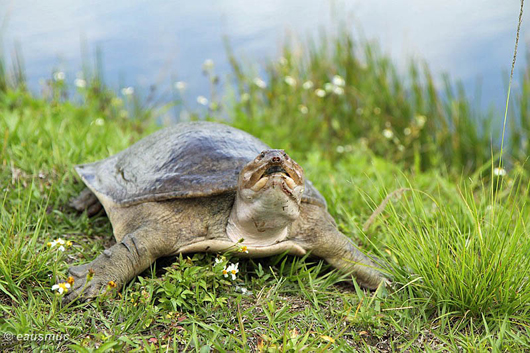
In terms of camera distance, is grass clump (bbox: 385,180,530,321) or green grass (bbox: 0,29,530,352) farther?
grass clump (bbox: 385,180,530,321)

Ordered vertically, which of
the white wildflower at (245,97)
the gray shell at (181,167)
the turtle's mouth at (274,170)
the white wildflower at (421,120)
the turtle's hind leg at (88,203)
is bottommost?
the white wildflower at (421,120)

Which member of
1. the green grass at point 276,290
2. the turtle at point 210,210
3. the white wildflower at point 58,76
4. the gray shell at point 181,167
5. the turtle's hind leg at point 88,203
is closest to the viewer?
the green grass at point 276,290

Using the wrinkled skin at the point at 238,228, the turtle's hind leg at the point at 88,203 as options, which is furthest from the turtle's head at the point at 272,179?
the turtle's hind leg at the point at 88,203

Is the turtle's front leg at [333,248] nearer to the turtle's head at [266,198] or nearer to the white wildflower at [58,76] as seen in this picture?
the turtle's head at [266,198]

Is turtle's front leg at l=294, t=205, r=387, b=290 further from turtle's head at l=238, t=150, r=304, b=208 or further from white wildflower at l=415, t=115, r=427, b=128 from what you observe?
white wildflower at l=415, t=115, r=427, b=128

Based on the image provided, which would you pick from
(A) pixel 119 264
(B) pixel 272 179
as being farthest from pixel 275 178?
(A) pixel 119 264

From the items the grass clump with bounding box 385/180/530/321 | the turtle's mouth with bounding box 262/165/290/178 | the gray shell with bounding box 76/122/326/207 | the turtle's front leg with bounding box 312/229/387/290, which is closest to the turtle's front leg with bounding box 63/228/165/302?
the gray shell with bounding box 76/122/326/207

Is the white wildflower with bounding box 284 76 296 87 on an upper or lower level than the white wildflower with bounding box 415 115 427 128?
upper

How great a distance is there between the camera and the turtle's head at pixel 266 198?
244cm

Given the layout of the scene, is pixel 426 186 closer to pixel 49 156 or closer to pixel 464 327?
pixel 464 327

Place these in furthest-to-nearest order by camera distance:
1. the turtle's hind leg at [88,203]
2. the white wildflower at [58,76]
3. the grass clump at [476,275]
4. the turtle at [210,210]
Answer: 1. the white wildflower at [58,76]
2. the turtle's hind leg at [88,203]
3. the turtle at [210,210]
4. the grass clump at [476,275]

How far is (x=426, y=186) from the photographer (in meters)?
4.95

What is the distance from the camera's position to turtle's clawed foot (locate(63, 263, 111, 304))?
7.98 ft

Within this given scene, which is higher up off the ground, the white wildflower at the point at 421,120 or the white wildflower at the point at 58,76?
the white wildflower at the point at 58,76
